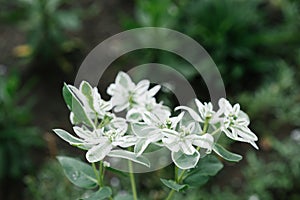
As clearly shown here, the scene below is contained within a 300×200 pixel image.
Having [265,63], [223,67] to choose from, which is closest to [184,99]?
[223,67]

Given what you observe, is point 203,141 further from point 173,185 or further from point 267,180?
point 267,180

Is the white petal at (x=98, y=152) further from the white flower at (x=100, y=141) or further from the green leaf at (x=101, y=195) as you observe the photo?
the green leaf at (x=101, y=195)

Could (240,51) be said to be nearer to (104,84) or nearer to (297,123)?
(297,123)

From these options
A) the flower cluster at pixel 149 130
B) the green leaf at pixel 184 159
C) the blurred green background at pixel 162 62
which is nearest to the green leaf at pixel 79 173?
the flower cluster at pixel 149 130

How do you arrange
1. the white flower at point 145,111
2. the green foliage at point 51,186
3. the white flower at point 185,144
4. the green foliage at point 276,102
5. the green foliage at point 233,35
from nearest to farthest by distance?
1. the white flower at point 185,144
2. the white flower at point 145,111
3. the green foliage at point 51,186
4. the green foliage at point 276,102
5. the green foliage at point 233,35

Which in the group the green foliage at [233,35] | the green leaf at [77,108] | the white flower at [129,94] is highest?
the green foliage at [233,35]

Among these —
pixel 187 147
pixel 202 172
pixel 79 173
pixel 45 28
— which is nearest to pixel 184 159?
pixel 187 147

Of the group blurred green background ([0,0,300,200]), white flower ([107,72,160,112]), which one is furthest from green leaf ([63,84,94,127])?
blurred green background ([0,0,300,200])

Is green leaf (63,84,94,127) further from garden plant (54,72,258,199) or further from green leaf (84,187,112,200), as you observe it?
green leaf (84,187,112,200)
